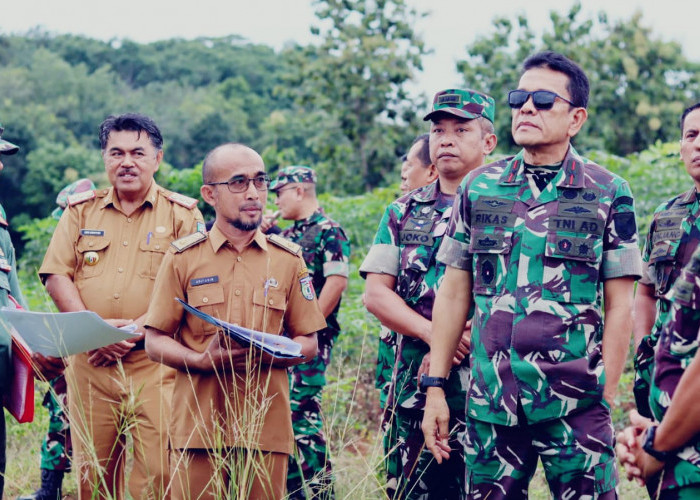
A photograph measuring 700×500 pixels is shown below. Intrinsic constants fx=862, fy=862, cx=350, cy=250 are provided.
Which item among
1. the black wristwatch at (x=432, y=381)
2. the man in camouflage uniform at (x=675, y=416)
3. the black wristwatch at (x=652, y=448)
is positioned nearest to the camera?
the man in camouflage uniform at (x=675, y=416)

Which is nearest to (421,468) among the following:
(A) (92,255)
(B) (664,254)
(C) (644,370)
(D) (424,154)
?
(C) (644,370)

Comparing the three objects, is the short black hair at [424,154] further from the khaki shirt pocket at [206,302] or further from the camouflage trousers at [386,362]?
the khaki shirt pocket at [206,302]

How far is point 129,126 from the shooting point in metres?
4.36

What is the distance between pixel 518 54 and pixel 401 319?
2073 cm

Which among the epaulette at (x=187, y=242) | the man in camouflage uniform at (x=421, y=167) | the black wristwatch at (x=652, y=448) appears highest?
the man in camouflage uniform at (x=421, y=167)

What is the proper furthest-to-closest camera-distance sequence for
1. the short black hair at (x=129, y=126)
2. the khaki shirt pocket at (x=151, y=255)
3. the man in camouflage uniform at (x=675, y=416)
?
1. the short black hair at (x=129, y=126)
2. the khaki shirt pocket at (x=151, y=255)
3. the man in camouflage uniform at (x=675, y=416)

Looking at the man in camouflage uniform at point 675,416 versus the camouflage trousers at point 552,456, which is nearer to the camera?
the man in camouflage uniform at point 675,416

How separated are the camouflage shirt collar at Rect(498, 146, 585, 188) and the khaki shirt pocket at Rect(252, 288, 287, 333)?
1075 mm

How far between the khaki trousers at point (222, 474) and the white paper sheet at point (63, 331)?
55 cm

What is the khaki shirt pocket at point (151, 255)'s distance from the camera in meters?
4.22

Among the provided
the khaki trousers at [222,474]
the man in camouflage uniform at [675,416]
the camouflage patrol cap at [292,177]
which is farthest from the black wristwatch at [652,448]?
the camouflage patrol cap at [292,177]

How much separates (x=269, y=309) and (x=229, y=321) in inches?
7.0

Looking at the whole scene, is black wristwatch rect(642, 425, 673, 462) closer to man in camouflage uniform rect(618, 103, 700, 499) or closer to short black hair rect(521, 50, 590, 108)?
man in camouflage uniform rect(618, 103, 700, 499)

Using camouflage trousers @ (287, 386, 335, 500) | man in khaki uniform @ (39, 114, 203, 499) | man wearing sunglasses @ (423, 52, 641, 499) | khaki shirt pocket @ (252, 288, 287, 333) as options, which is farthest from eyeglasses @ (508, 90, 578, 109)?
camouflage trousers @ (287, 386, 335, 500)
